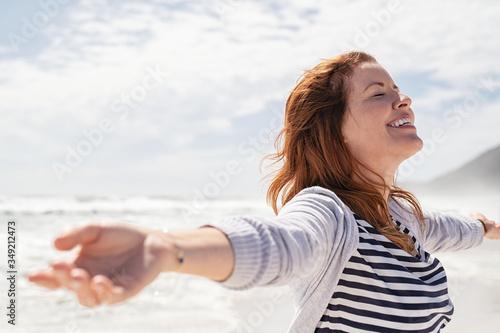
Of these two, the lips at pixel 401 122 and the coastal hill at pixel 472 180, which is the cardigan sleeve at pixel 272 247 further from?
the coastal hill at pixel 472 180

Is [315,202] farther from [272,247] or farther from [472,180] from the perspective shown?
[472,180]

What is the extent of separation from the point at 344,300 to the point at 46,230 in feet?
36.2

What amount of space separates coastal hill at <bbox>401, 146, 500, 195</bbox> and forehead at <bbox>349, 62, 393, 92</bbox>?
80.5 ft

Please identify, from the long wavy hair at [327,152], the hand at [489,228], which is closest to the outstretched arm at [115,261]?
→ the long wavy hair at [327,152]

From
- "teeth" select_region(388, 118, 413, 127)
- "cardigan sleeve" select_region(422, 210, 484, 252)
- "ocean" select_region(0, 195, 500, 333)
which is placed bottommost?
"ocean" select_region(0, 195, 500, 333)

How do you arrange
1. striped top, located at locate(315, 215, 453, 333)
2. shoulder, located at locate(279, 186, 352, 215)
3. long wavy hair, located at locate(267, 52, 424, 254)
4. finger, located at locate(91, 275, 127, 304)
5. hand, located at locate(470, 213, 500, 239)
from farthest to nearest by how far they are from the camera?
hand, located at locate(470, 213, 500, 239)
long wavy hair, located at locate(267, 52, 424, 254)
striped top, located at locate(315, 215, 453, 333)
shoulder, located at locate(279, 186, 352, 215)
finger, located at locate(91, 275, 127, 304)

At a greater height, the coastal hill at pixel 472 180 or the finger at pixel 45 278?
the coastal hill at pixel 472 180

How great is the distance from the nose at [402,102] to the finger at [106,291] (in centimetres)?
157

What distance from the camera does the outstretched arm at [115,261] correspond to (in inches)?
34.2

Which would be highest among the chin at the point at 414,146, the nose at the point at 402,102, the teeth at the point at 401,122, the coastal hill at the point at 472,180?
the coastal hill at the point at 472,180

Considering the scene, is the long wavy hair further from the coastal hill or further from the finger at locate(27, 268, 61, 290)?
the coastal hill

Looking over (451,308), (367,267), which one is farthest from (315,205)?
(451,308)

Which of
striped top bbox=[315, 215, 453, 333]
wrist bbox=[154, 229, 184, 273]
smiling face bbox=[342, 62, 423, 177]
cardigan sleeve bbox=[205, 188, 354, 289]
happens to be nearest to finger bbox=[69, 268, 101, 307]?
wrist bbox=[154, 229, 184, 273]

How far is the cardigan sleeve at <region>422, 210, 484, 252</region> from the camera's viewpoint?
253 centimetres
